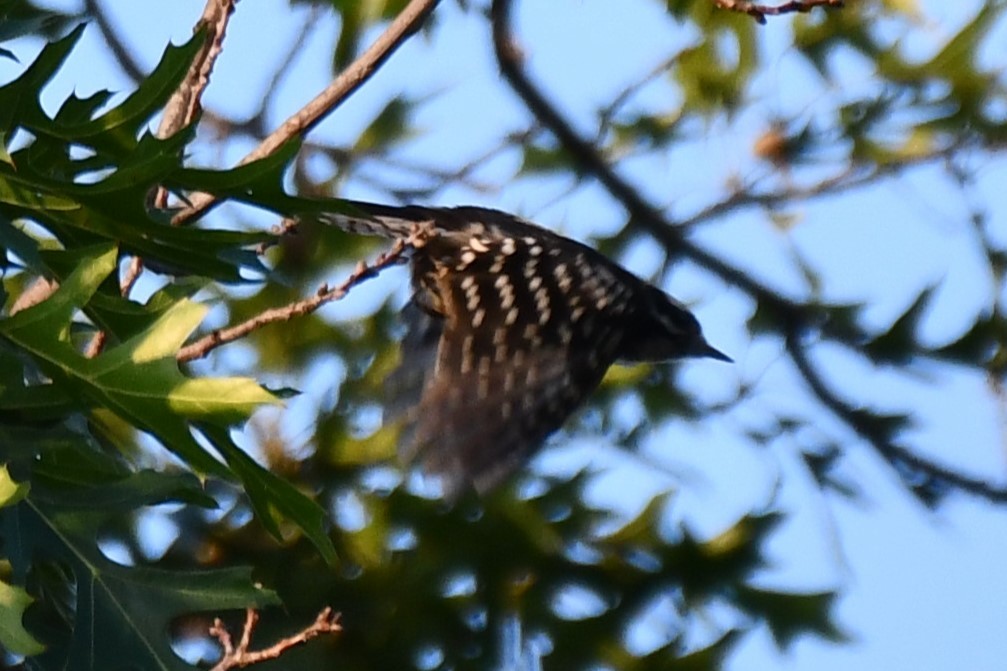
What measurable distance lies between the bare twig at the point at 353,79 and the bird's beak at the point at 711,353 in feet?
4.57

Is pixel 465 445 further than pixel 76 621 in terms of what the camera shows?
Yes

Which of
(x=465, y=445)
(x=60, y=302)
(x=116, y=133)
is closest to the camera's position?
(x=60, y=302)

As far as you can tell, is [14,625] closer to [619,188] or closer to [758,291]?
[619,188]

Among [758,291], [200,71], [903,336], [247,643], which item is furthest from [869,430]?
[247,643]

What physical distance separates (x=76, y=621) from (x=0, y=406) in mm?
287

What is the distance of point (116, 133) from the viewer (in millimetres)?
2348

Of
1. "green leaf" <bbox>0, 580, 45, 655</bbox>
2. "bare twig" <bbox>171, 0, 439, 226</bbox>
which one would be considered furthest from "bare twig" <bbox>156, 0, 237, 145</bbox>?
"green leaf" <bbox>0, 580, 45, 655</bbox>

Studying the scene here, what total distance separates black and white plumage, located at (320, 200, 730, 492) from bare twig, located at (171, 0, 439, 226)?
0.77 ft

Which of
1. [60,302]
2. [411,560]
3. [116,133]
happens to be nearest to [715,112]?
[411,560]

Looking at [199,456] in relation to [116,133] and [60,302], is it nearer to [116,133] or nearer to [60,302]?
[60,302]

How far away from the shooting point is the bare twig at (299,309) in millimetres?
2141

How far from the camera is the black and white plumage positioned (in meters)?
2.86

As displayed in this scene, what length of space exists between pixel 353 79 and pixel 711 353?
4.90ft

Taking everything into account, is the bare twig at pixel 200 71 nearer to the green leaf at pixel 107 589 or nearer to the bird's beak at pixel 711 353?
the green leaf at pixel 107 589
